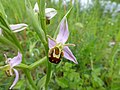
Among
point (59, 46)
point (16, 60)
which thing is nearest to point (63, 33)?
point (59, 46)

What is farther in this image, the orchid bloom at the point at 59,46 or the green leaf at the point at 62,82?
the green leaf at the point at 62,82

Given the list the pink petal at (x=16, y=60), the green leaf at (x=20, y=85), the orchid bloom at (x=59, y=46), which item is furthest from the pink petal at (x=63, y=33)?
the green leaf at (x=20, y=85)

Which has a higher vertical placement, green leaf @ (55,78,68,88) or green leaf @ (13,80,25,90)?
green leaf @ (13,80,25,90)

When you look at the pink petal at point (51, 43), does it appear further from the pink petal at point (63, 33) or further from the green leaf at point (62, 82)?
the green leaf at point (62, 82)

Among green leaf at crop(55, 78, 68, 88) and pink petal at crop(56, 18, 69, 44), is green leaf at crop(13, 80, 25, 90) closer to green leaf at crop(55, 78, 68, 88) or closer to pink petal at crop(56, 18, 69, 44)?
green leaf at crop(55, 78, 68, 88)

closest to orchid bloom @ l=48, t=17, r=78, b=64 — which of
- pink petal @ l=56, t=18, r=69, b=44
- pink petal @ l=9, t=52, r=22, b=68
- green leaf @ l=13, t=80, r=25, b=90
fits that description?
pink petal @ l=56, t=18, r=69, b=44

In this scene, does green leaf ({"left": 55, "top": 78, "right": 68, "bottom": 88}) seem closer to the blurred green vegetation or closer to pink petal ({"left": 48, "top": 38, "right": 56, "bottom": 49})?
the blurred green vegetation

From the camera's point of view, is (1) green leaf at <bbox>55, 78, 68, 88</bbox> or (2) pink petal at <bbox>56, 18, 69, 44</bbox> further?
(1) green leaf at <bbox>55, 78, 68, 88</bbox>

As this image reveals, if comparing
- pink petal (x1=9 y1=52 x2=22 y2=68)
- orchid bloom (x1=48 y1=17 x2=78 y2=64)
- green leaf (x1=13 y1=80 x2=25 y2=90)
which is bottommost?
green leaf (x1=13 y1=80 x2=25 y2=90)

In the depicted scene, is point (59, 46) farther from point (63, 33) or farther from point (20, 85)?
point (20, 85)

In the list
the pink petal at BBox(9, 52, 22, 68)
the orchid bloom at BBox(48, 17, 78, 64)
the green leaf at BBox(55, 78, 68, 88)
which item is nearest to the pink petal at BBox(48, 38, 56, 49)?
the orchid bloom at BBox(48, 17, 78, 64)

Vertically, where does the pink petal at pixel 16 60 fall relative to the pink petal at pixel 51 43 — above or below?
below
